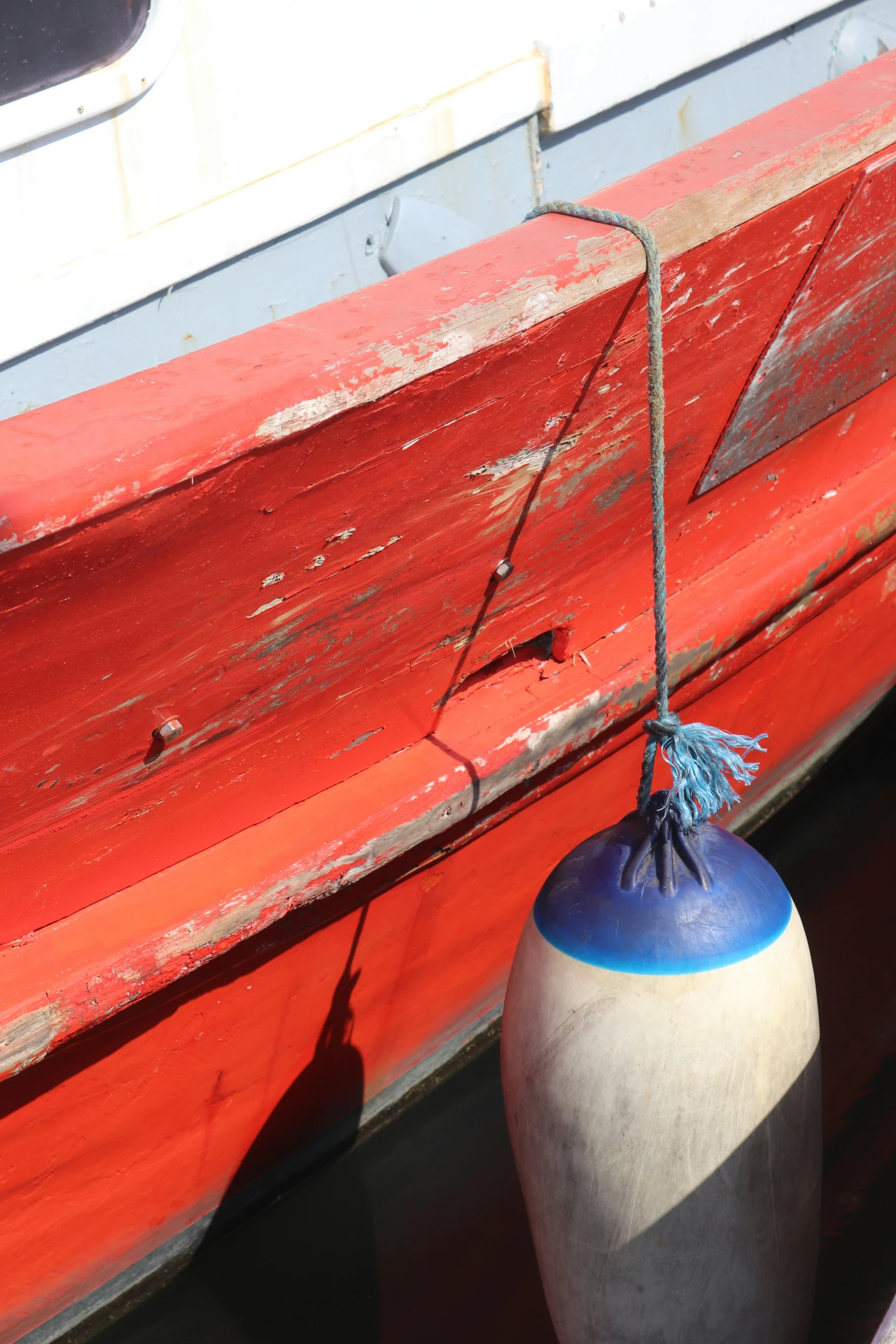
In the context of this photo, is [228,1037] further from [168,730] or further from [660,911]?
[660,911]

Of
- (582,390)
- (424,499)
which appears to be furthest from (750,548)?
(424,499)

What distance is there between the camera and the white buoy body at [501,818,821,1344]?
1.75m

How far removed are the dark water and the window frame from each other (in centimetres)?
206

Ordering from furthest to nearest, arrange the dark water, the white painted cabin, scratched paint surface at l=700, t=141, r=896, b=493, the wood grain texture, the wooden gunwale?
the dark water < scratched paint surface at l=700, t=141, r=896, b=493 < the white painted cabin < the wood grain texture < the wooden gunwale

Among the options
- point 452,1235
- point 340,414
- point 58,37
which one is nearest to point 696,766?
point 340,414

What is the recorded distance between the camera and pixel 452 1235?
8.50 feet

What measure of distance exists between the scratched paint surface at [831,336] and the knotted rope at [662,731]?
0.49 m

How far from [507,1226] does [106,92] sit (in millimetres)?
2243

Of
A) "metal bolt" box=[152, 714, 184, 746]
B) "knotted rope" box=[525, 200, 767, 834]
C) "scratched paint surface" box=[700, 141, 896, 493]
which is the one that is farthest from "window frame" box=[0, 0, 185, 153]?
"scratched paint surface" box=[700, 141, 896, 493]

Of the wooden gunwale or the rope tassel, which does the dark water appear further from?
the rope tassel

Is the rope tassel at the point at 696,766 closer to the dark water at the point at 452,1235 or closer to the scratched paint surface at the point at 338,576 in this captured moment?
the scratched paint surface at the point at 338,576

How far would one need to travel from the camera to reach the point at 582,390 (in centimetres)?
196

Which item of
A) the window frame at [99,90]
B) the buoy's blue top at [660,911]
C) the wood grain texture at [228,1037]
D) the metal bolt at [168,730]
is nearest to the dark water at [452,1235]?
the wood grain texture at [228,1037]

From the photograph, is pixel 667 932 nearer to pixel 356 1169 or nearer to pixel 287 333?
pixel 287 333
